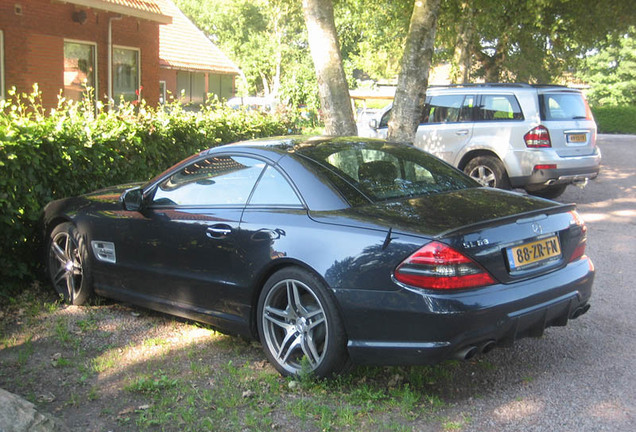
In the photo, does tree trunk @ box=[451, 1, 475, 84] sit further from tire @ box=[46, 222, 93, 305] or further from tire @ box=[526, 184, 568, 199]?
tire @ box=[46, 222, 93, 305]

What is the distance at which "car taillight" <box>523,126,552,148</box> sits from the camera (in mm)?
11094

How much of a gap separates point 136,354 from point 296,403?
150 centimetres

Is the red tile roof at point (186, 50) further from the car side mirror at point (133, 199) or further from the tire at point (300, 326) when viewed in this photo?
the tire at point (300, 326)

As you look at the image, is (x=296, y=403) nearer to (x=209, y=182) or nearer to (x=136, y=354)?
(x=136, y=354)

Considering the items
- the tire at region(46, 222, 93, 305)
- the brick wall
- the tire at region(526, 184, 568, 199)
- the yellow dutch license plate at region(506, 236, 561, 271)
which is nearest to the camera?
the yellow dutch license plate at region(506, 236, 561, 271)

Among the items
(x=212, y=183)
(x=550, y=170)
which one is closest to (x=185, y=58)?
(x=550, y=170)

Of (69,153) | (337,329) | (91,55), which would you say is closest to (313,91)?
(91,55)

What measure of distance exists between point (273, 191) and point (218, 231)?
1.59 feet

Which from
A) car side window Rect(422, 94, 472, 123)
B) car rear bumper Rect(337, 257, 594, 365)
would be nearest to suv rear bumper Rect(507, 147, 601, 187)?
car side window Rect(422, 94, 472, 123)

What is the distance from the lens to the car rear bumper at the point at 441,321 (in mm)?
3752

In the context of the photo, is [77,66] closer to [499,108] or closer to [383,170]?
[499,108]

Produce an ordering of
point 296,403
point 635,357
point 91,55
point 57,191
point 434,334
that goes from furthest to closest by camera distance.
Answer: point 91,55 → point 57,191 → point 635,357 → point 296,403 → point 434,334

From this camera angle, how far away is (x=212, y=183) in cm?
517

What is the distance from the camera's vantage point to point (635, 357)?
4746mm
